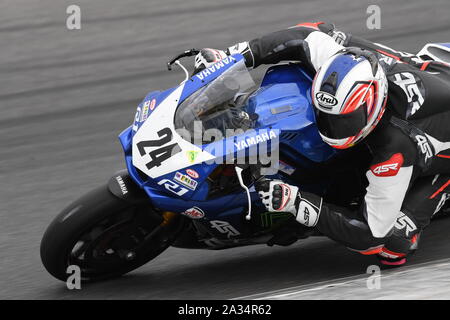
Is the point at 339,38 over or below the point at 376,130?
over

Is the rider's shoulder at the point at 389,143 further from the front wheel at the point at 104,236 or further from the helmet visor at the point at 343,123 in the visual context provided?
the front wheel at the point at 104,236

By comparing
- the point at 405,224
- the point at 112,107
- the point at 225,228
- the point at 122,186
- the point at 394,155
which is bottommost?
the point at 112,107

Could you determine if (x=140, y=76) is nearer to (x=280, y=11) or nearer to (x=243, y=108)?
(x=280, y=11)

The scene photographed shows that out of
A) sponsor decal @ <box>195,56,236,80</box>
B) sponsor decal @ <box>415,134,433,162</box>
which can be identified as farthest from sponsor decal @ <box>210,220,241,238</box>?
sponsor decal @ <box>415,134,433,162</box>

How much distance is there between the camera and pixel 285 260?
5.92 m

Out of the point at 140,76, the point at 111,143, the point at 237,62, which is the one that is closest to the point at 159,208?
the point at 237,62

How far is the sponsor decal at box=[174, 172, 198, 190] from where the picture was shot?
16.0 feet

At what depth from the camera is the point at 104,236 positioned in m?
5.40

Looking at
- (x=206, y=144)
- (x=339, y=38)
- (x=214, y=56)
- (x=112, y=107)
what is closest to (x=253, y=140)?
(x=206, y=144)

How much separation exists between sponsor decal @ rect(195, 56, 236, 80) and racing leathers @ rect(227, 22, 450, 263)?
356 millimetres

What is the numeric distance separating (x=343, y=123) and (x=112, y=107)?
4.29 metres

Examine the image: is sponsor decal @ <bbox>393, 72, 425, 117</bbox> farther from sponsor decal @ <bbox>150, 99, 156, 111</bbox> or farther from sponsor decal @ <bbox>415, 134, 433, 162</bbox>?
sponsor decal @ <bbox>150, 99, 156, 111</bbox>

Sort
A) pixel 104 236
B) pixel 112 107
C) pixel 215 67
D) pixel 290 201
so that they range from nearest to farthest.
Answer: pixel 290 201
pixel 215 67
pixel 104 236
pixel 112 107

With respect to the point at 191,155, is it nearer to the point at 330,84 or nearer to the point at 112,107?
the point at 330,84
